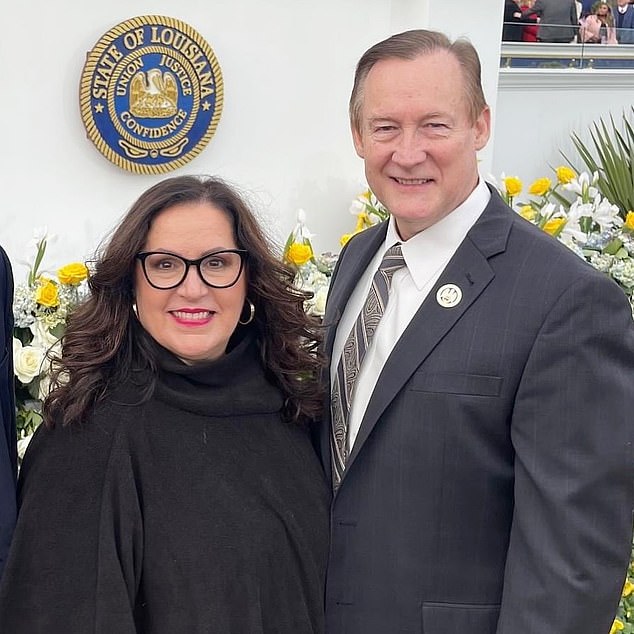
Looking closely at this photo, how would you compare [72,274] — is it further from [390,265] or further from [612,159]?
[612,159]

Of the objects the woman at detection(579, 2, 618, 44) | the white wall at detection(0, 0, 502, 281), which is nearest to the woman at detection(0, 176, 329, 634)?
the white wall at detection(0, 0, 502, 281)

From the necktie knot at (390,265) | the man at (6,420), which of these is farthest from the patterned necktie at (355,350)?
the man at (6,420)

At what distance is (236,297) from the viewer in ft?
7.44

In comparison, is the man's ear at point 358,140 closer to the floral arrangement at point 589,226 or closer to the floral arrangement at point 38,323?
the floral arrangement at point 38,323

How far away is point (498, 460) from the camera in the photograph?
7.04ft

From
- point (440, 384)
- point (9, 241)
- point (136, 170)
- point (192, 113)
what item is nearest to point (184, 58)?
point (192, 113)

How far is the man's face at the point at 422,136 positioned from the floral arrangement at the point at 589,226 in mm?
2255

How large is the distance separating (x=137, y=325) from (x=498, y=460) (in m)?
0.78

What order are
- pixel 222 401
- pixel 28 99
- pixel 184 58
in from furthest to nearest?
pixel 184 58
pixel 28 99
pixel 222 401

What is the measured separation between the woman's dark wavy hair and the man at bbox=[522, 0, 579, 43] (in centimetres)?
423

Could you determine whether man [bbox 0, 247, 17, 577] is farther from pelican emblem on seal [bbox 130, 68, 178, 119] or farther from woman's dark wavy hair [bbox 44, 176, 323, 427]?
pelican emblem on seal [bbox 130, 68, 178, 119]

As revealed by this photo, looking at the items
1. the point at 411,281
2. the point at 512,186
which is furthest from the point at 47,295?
the point at 512,186

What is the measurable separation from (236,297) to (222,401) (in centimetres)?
22

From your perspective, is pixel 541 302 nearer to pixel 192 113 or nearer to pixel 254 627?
pixel 254 627
